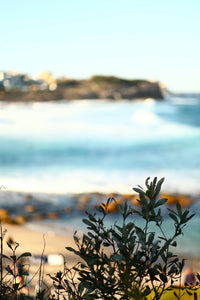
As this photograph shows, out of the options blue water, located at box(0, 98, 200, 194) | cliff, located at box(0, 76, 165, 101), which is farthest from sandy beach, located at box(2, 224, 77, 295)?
cliff, located at box(0, 76, 165, 101)

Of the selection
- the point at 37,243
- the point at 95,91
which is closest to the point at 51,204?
the point at 37,243

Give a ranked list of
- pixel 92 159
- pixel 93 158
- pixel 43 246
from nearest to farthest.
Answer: pixel 43 246, pixel 92 159, pixel 93 158

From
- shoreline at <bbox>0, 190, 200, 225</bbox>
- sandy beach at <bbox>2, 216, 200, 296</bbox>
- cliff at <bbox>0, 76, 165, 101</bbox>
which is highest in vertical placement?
cliff at <bbox>0, 76, 165, 101</bbox>

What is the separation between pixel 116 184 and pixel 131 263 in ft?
36.3

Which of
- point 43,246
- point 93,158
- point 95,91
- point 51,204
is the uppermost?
point 95,91

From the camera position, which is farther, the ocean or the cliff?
the cliff

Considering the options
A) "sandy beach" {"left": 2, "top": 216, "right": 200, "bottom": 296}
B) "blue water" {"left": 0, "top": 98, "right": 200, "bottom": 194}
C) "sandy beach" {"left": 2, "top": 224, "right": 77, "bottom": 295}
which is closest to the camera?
"sandy beach" {"left": 2, "top": 216, "right": 200, "bottom": 296}

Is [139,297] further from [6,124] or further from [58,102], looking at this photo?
[58,102]

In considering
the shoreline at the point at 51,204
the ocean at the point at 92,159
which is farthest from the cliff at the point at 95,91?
the shoreline at the point at 51,204

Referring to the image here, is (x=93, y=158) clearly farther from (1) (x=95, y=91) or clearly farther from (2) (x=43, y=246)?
(1) (x=95, y=91)

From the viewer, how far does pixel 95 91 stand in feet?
209

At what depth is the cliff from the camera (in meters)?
56.7

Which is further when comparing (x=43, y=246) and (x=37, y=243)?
(x=37, y=243)

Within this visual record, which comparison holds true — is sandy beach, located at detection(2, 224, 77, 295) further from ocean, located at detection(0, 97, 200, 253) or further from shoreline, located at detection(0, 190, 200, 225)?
ocean, located at detection(0, 97, 200, 253)
